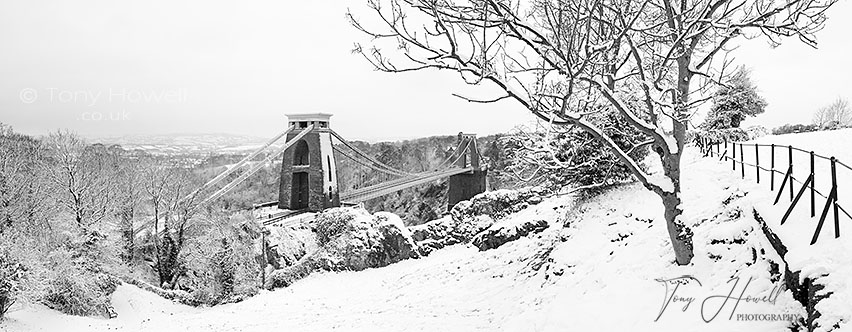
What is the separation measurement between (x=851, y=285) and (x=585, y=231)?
6.57m

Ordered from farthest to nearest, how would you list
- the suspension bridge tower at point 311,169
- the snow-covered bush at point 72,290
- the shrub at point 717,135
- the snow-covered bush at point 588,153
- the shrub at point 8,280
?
the suspension bridge tower at point 311,169
the snow-covered bush at point 72,290
the shrub at point 8,280
the snow-covered bush at point 588,153
the shrub at point 717,135

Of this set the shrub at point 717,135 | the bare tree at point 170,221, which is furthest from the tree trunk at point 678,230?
the bare tree at point 170,221

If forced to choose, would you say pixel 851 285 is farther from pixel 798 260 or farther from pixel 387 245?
pixel 387 245

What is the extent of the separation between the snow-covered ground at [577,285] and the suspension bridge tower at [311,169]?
22.1 feet

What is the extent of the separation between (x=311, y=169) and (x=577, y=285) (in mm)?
18033

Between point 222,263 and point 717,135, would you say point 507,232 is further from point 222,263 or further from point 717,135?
point 222,263

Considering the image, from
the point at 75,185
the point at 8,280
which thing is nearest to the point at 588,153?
the point at 8,280

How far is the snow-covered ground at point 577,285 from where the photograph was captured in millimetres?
4871

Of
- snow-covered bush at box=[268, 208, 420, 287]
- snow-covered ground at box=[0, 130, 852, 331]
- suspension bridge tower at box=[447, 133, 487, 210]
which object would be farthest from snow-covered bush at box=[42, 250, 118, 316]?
Answer: suspension bridge tower at box=[447, 133, 487, 210]

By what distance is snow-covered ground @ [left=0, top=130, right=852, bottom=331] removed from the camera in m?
4.87

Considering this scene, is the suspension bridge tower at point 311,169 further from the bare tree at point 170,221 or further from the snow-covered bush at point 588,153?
the snow-covered bush at point 588,153

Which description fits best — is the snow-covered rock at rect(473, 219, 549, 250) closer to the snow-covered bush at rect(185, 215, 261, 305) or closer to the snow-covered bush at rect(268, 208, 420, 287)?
the snow-covered bush at rect(268, 208, 420, 287)

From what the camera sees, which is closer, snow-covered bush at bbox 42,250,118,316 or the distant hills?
snow-covered bush at bbox 42,250,118,316

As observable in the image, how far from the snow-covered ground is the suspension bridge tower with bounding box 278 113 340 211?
6.74 m
